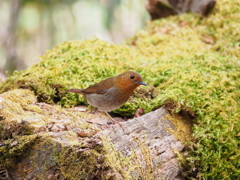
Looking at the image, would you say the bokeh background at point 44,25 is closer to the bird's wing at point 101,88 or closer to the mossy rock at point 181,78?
the mossy rock at point 181,78

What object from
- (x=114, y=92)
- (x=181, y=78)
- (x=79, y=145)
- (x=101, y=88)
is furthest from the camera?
(x=181, y=78)

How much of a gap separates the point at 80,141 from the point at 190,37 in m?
4.29

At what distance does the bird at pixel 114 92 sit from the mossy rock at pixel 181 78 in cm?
32

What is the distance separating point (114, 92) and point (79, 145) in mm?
1139

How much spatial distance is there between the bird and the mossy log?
0.27 meters

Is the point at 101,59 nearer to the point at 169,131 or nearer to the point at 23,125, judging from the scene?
the point at 169,131

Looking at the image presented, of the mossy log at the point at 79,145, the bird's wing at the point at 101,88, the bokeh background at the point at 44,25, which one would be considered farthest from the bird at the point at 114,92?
the bokeh background at the point at 44,25

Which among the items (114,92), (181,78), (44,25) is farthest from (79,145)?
(44,25)

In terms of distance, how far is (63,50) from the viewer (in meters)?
4.89

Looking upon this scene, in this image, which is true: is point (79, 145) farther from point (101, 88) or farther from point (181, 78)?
point (181, 78)

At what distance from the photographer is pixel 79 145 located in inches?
95.2

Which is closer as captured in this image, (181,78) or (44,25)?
(181,78)

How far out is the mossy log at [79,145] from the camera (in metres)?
2.41

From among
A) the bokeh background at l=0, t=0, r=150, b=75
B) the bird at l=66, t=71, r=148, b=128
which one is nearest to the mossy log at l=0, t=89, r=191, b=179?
the bird at l=66, t=71, r=148, b=128
